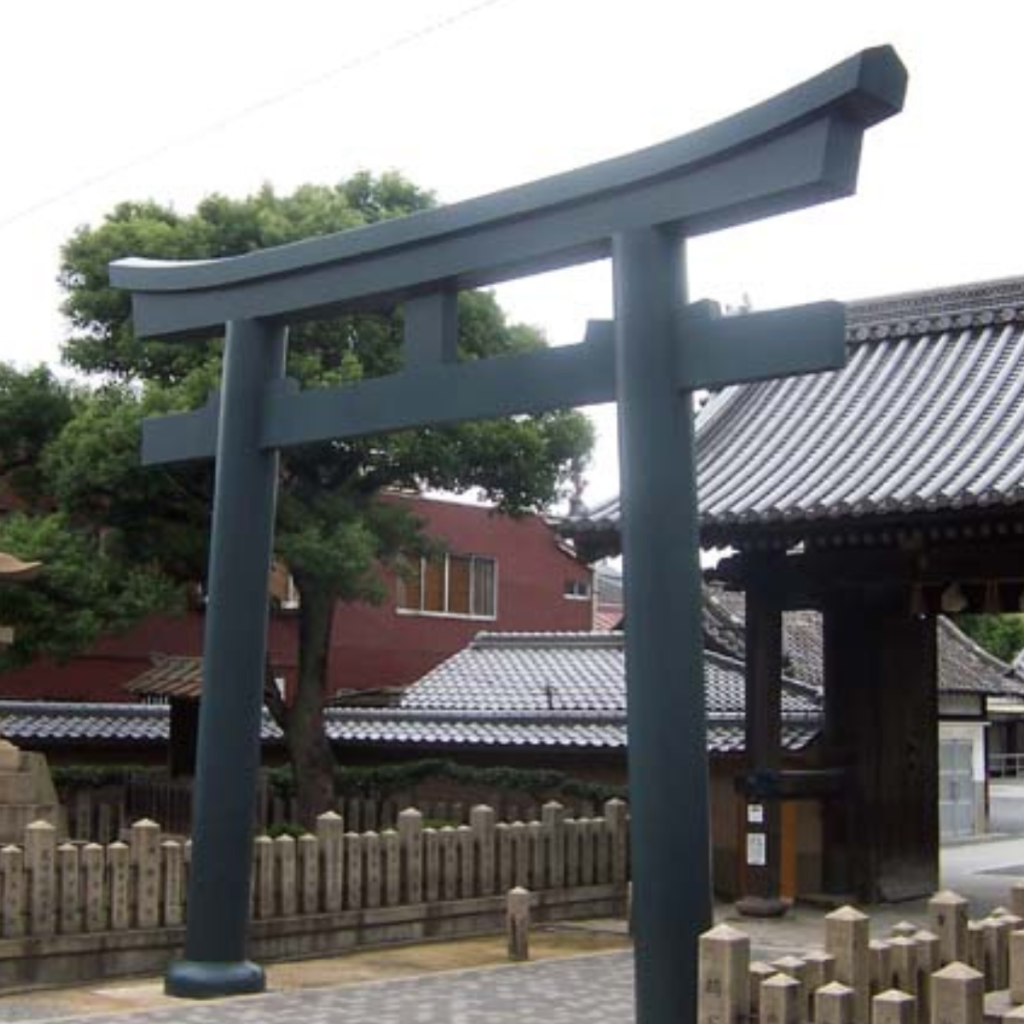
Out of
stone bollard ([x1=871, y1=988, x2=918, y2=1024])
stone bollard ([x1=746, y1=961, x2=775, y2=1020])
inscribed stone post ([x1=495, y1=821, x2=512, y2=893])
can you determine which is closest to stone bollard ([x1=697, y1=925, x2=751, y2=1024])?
stone bollard ([x1=746, y1=961, x2=775, y2=1020])

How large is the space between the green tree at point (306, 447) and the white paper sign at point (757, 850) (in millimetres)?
5937

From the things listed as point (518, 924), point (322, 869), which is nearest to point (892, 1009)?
point (518, 924)

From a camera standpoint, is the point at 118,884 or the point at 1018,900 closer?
the point at 1018,900

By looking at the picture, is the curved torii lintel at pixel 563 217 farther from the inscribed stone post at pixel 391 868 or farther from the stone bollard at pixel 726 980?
the inscribed stone post at pixel 391 868

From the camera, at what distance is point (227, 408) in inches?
453

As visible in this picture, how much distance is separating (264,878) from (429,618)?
2365 cm

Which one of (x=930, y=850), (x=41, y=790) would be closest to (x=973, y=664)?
(x=930, y=850)

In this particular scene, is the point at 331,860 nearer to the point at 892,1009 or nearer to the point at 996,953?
the point at 996,953

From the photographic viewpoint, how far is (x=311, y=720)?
21.0 metres

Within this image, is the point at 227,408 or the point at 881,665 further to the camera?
the point at 881,665

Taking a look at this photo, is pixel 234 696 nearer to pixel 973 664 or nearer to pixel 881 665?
pixel 881 665

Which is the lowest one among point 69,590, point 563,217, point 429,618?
point 69,590

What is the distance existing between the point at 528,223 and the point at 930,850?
11.2m

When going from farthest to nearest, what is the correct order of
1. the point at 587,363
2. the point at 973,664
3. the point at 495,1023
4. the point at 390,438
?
1. the point at 973,664
2. the point at 390,438
3. the point at 495,1023
4. the point at 587,363
